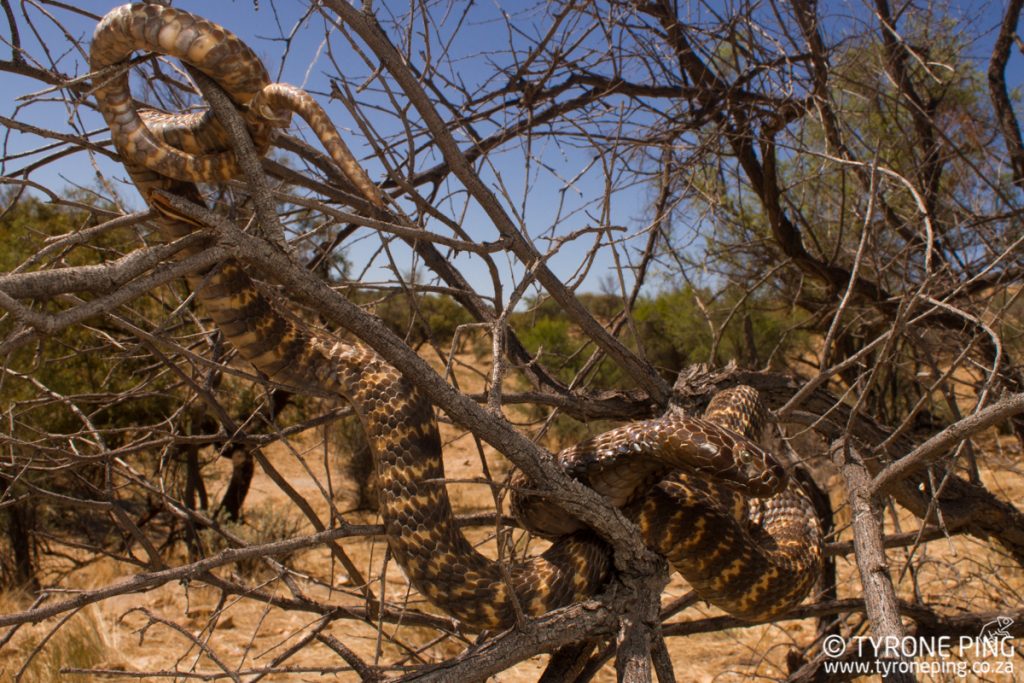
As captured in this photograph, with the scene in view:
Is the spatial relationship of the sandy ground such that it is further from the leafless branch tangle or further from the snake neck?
the snake neck

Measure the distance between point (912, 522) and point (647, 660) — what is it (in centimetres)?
829

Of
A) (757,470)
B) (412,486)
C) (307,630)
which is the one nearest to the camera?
(757,470)

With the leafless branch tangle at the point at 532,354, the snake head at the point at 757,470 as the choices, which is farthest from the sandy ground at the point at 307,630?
the snake head at the point at 757,470

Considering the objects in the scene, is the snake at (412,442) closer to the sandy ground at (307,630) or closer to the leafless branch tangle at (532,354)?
the leafless branch tangle at (532,354)

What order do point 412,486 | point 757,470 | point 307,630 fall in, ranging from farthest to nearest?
point 307,630 → point 412,486 → point 757,470

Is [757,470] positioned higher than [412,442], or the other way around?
[412,442]

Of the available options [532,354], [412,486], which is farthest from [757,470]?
[532,354]

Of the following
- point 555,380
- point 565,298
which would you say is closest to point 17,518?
point 555,380

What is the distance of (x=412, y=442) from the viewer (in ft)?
8.36

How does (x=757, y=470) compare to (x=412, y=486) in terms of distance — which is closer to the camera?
(x=757, y=470)

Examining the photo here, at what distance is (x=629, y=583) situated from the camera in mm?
2414

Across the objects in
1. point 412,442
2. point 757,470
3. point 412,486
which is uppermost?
point 412,442

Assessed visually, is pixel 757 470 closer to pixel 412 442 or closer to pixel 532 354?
pixel 412 442

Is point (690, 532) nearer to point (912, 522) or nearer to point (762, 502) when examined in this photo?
point (762, 502)
